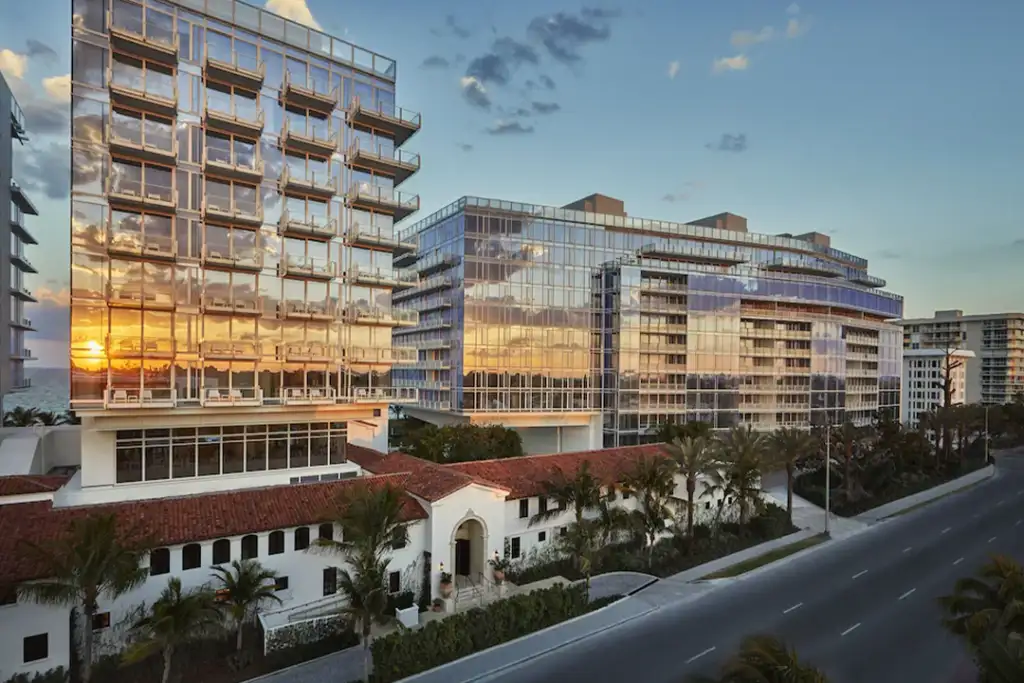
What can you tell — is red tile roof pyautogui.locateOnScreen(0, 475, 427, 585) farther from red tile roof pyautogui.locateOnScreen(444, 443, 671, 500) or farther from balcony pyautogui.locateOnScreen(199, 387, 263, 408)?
red tile roof pyautogui.locateOnScreen(444, 443, 671, 500)

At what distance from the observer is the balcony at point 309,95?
32.9 metres

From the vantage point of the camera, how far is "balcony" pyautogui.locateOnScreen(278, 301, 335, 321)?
32812mm

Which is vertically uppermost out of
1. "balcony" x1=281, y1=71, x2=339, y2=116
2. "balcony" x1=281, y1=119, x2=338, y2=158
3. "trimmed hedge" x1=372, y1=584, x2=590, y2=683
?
"balcony" x1=281, y1=71, x2=339, y2=116

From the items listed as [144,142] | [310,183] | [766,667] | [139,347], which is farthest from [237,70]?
[766,667]

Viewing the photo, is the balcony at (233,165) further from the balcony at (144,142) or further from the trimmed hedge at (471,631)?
the trimmed hedge at (471,631)

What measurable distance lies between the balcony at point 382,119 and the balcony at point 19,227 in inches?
1518

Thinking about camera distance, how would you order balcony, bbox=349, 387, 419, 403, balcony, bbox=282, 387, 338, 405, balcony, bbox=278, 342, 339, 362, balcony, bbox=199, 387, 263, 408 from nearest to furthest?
balcony, bbox=199, 387, 263, 408, balcony, bbox=282, 387, 338, 405, balcony, bbox=278, 342, 339, 362, balcony, bbox=349, 387, 419, 403

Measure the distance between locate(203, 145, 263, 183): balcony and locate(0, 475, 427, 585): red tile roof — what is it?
1696cm

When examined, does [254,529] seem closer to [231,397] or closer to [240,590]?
[240,590]

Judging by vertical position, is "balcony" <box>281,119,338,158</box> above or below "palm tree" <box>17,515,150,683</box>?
above

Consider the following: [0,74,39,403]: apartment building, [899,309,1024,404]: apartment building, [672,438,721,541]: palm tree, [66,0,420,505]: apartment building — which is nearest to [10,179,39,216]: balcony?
[0,74,39,403]: apartment building

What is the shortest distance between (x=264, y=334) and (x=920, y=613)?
118 feet

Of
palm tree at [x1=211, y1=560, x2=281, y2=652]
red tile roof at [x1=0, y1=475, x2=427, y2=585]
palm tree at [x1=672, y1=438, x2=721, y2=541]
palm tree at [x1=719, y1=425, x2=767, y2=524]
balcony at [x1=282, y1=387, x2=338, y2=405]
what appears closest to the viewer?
red tile roof at [x1=0, y1=475, x2=427, y2=585]

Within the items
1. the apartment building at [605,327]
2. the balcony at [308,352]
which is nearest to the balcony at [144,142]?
the balcony at [308,352]
